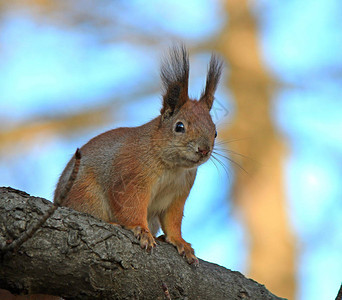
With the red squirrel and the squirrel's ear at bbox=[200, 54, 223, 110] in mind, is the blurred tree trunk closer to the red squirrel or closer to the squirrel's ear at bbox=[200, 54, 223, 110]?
the squirrel's ear at bbox=[200, 54, 223, 110]

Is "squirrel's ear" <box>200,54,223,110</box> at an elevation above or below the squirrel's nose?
above

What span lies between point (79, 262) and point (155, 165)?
1280 millimetres

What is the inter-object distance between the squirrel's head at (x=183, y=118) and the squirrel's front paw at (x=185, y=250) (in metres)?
0.47

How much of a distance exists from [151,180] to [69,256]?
1.23 m

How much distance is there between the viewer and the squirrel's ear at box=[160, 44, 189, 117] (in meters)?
3.87

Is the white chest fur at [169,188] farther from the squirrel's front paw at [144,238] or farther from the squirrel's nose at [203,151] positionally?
the squirrel's front paw at [144,238]

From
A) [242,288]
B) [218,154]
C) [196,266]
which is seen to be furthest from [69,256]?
[218,154]

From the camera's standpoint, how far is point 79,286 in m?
2.55

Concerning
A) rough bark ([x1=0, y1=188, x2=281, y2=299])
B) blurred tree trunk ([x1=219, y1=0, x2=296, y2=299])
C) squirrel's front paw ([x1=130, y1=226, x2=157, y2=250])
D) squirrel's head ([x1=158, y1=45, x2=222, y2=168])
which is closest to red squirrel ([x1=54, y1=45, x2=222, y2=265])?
squirrel's head ([x1=158, y1=45, x2=222, y2=168])

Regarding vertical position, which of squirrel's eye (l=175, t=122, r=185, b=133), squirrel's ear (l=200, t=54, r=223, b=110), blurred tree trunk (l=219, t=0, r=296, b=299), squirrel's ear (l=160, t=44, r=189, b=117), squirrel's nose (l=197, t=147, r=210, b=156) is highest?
blurred tree trunk (l=219, t=0, r=296, b=299)

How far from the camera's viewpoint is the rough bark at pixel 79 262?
2.42 metres

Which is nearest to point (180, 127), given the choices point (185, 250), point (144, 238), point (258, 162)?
point (185, 250)

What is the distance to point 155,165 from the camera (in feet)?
12.2

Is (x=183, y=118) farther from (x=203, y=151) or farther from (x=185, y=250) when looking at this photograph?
(x=185, y=250)
